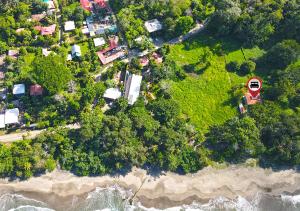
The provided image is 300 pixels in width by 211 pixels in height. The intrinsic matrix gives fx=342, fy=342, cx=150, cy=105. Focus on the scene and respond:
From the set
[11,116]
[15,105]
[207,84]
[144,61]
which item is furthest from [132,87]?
[11,116]

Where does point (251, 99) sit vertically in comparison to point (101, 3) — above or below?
below

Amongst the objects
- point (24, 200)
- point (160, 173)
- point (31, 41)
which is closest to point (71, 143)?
point (24, 200)

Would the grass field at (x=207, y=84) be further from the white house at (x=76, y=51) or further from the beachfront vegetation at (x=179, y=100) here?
the white house at (x=76, y=51)

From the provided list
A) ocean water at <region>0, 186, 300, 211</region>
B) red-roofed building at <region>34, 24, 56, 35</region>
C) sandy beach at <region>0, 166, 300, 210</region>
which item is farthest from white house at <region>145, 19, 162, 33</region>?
ocean water at <region>0, 186, 300, 211</region>

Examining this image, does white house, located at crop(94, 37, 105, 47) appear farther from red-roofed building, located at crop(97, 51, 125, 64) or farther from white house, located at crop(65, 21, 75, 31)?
white house, located at crop(65, 21, 75, 31)

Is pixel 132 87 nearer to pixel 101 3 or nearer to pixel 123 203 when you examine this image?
pixel 123 203

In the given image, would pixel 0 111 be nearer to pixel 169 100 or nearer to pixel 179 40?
pixel 169 100
